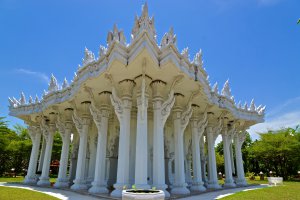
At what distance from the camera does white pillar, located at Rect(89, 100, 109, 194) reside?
11266 mm

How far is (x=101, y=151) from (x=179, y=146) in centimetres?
416

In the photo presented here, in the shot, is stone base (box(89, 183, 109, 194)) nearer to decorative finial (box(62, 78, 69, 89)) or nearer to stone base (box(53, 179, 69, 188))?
stone base (box(53, 179, 69, 188))

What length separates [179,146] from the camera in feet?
39.3

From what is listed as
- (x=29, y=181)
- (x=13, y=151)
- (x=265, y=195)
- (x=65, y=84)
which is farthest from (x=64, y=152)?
(x=13, y=151)

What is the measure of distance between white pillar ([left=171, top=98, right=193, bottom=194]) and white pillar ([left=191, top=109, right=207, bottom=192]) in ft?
7.12

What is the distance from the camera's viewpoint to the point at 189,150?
17750mm

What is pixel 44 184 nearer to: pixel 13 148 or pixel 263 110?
pixel 13 148

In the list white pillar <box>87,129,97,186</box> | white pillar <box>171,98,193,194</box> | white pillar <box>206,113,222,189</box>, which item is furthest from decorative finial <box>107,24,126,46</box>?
white pillar <box>206,113,222,189</box>

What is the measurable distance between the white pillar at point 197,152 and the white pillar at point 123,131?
5.24 metres

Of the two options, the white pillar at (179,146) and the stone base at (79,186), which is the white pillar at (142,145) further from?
the stone base at (79,186)

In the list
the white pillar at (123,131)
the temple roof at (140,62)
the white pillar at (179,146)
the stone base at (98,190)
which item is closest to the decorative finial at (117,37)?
the temple roof at (140,62)

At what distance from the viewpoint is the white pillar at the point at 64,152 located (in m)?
15.2

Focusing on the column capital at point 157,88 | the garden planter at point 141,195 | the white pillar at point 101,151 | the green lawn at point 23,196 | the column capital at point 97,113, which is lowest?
the green lawn at point 23,196

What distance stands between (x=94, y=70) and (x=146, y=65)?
9.73 ft
